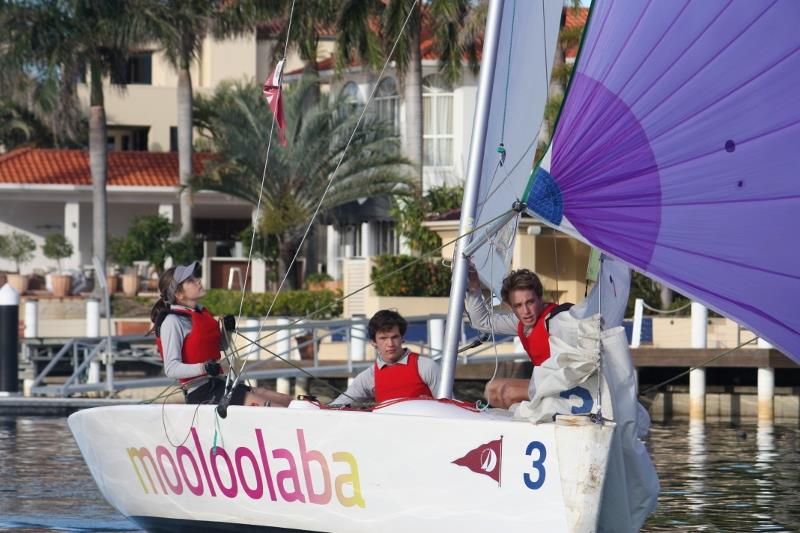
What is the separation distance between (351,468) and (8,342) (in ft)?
47.1

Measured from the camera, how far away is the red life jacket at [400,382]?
396 inches

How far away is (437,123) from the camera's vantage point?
44062mm

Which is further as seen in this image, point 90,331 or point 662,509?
point 90,331

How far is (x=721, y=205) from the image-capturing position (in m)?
9.32

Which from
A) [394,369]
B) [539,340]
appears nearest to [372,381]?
[394,369]

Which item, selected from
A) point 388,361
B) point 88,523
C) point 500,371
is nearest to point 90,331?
point 500,371

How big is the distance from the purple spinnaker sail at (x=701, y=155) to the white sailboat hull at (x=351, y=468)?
Answer: 4.81ft

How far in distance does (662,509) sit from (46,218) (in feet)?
133

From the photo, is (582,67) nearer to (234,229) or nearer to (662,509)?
(662,509)

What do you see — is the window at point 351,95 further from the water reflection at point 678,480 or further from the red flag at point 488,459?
the red flag at point 488,459

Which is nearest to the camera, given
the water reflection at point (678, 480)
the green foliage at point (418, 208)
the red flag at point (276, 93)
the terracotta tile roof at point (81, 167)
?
the red flag at point (276, 93)

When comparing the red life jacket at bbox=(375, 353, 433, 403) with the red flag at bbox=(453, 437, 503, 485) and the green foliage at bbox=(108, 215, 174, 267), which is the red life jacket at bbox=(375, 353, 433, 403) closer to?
the red flag at bbox=(453, 437, 503, 485)

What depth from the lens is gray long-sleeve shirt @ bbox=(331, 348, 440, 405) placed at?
10133 mm

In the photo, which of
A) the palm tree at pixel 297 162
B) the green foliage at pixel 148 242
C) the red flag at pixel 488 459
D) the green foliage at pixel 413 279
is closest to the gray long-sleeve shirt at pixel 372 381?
the red flag at pixel 488 459
